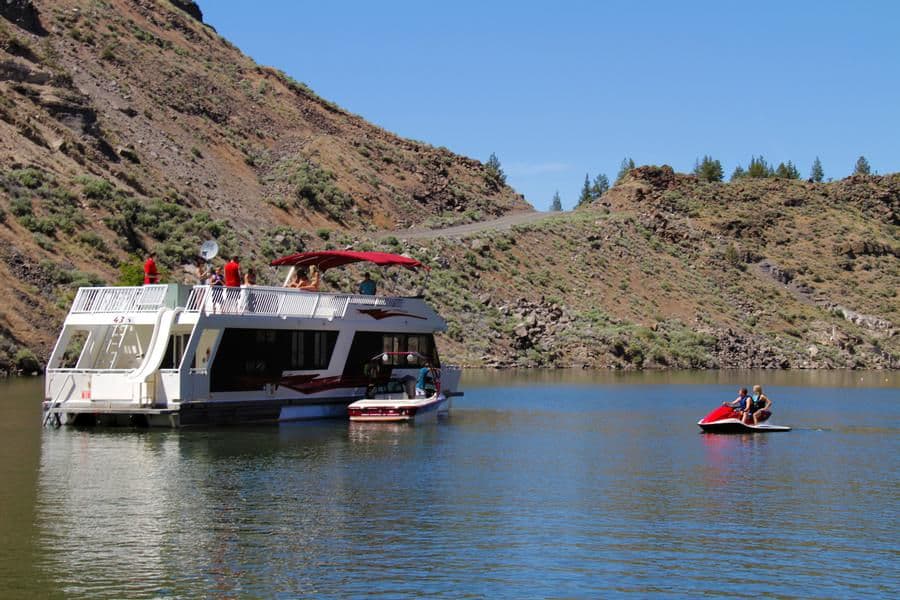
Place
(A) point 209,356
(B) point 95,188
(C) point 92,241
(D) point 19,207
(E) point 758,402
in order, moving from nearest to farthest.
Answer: (A) point 209,356, (E) point 758,402, (D) point 19,207, (C) point 92,241, (B) point 95,188

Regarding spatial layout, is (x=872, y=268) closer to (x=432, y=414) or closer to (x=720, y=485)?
(x=432, y=414)

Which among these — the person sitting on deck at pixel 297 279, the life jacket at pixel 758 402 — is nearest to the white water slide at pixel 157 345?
the person sitting on deck at pixel 297 279

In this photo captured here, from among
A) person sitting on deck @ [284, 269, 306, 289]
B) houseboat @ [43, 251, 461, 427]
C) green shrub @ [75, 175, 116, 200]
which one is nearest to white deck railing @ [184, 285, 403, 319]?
houseboat @ [43, 251, 461, 427]

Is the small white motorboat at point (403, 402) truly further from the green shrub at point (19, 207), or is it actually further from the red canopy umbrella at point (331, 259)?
the green shrub at point (19, 207)

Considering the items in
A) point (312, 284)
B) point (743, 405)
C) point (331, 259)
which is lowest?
point (743, 405)

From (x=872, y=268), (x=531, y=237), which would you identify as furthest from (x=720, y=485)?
(x=872, y=268)

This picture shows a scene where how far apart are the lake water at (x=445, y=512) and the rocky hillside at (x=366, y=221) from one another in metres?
31.8

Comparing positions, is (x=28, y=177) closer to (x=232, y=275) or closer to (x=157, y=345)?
(x=232, y=275)

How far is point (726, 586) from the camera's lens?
17.9 m

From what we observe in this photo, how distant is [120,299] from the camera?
3566 centimetres

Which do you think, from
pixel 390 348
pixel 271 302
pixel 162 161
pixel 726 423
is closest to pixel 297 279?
pixel 271 302

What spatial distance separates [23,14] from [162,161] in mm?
18039

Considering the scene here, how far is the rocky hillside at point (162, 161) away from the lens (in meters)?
70.8

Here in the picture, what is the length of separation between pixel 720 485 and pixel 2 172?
58.2m
